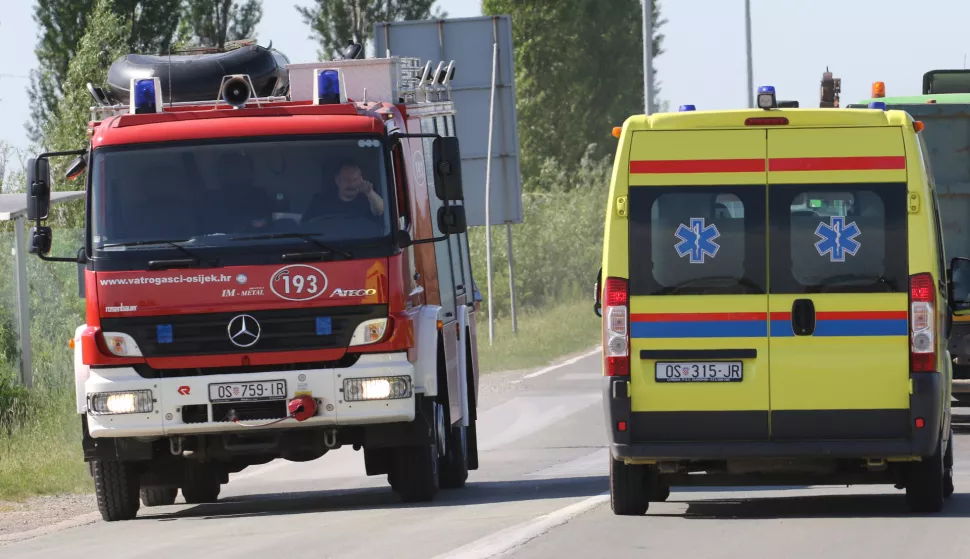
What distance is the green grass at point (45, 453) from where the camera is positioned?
1641 cm

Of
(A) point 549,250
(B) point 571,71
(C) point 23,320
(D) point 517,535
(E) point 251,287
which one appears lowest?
(A) point 549,250

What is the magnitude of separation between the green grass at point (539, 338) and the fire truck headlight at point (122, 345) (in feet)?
57.4

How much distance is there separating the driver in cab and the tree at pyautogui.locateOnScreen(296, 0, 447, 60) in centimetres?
5329

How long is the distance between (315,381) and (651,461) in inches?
105

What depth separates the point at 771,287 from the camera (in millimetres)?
11383

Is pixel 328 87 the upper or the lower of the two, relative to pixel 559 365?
upper

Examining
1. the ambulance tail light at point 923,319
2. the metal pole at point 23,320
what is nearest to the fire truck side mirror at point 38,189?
the ambulance tail light at point 923,319

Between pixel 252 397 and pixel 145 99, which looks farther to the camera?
pixel 145 99

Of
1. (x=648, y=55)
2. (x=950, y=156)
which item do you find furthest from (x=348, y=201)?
(x=648, y=55)

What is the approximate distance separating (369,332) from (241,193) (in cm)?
125

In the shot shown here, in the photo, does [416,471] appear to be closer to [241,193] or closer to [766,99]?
[241,193]

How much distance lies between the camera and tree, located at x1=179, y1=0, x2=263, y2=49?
6300cm

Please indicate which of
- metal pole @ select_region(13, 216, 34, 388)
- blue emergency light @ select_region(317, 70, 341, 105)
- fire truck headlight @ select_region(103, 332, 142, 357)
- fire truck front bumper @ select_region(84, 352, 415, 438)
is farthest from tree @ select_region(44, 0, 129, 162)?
fire truck front bumper @ select_region(84, 352, 415, 438)

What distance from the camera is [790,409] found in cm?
1136
